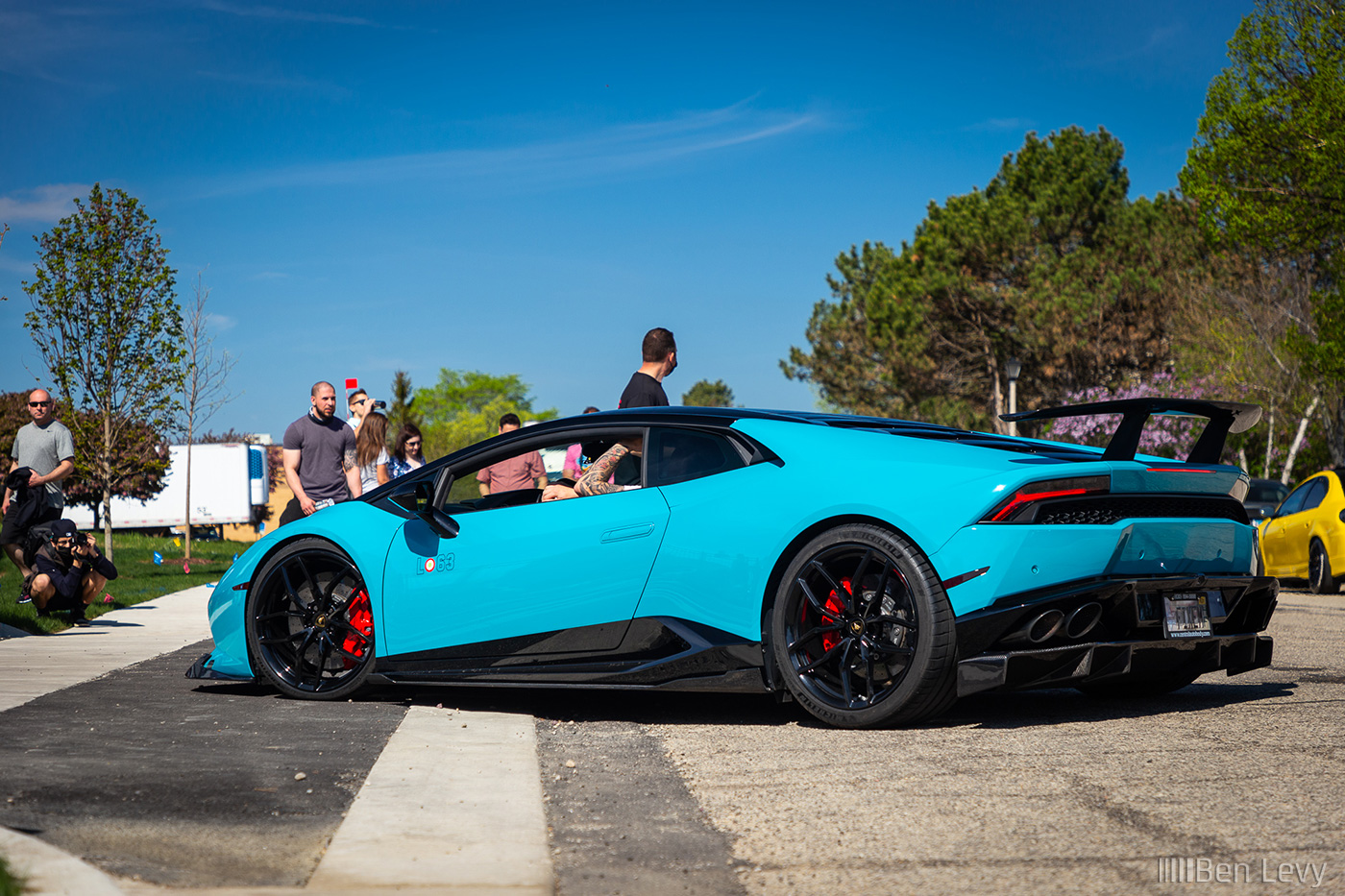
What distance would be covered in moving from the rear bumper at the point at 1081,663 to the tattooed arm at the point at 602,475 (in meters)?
1.75

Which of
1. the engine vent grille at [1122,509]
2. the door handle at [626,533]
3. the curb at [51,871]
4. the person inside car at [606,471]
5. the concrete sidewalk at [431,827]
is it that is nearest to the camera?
the curb at [51,871]

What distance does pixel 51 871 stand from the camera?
9.09 ft

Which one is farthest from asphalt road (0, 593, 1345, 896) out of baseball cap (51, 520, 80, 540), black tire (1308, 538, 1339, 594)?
black tire (1308, 538, 1339, 594)

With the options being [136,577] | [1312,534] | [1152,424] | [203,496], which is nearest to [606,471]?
[1312,534]

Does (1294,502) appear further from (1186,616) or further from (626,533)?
(626,533)

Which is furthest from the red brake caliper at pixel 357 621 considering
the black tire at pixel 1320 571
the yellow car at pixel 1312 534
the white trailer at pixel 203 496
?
the white trailer at pixel 203 496

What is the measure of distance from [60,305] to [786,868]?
15.9m

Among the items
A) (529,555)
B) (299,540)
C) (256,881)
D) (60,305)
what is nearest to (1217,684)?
(529,555)

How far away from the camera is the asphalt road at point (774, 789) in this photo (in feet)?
9.96

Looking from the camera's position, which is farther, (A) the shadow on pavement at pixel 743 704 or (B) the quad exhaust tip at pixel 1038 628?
(A) the shadow on pavement at pixel 743 704

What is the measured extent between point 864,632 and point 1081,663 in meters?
0.78

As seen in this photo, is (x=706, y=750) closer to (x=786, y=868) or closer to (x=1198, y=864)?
(x=786, y=868)

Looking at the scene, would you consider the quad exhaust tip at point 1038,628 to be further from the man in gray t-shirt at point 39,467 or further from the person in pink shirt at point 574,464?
the man in gray t-shirt at point 39,467

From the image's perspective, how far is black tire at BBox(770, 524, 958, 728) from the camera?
14.8ft
